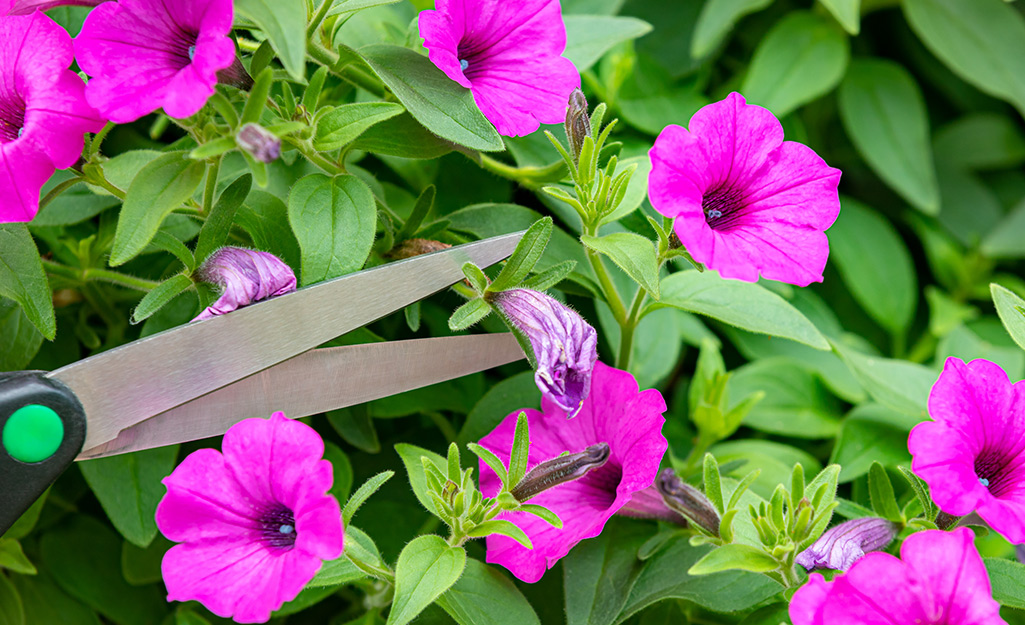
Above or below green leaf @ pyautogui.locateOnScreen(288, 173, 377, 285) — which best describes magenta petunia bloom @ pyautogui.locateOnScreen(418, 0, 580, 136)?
above

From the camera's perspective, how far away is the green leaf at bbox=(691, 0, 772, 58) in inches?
35.2

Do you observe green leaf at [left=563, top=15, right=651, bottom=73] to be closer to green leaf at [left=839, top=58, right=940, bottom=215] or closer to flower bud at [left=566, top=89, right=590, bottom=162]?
flower bud at [left=566, top=89, right=590, bottom=162]

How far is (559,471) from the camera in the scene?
1.57 ft

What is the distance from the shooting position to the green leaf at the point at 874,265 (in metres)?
0.99

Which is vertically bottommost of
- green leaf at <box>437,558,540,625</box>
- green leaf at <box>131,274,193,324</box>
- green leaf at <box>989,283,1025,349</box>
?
green leaf at <box>437,558,540,625</box>

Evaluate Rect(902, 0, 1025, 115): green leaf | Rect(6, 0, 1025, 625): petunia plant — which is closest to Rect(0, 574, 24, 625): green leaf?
Rect(6, 0, 1025, 625): petunia plant

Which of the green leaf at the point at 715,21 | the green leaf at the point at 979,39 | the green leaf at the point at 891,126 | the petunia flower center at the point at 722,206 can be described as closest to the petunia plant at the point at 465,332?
the petunia flower center at the point at 722,206

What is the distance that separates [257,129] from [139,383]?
0.52 feet

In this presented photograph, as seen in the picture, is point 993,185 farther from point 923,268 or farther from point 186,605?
point 186,605

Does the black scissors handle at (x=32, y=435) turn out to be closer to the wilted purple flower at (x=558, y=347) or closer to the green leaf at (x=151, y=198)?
the green leaf at (x=151, y=198)

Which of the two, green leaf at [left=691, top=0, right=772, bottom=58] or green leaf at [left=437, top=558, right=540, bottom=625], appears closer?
green leaf at [left=437, top=558, right=540, bottom=625]

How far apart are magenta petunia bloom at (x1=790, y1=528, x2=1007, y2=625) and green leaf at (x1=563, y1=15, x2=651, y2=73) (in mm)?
421

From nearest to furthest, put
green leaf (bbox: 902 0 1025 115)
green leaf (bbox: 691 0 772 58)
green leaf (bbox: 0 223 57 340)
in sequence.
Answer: green leaf (bbox: 0 223 57 340) → green leaf (bbox: 691 0 772 58) → green leaf (bbox: 902 0 1025 115)

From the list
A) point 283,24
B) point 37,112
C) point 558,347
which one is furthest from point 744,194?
point 37,112
